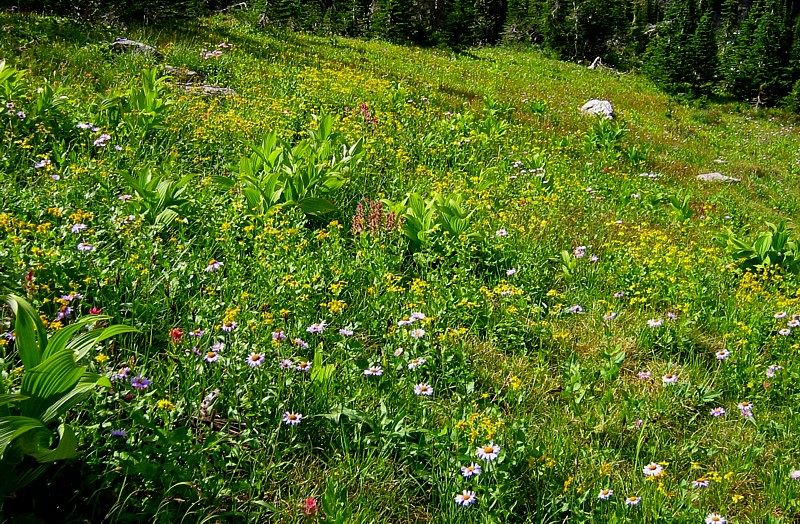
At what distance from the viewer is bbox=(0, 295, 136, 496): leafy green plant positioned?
2.01 metres

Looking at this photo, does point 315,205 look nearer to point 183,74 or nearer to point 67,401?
point 67,401

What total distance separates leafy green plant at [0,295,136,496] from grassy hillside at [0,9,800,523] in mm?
15

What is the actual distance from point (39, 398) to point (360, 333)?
1934 millimetres

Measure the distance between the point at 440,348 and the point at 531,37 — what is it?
52.0 meters

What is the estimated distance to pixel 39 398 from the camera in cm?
221

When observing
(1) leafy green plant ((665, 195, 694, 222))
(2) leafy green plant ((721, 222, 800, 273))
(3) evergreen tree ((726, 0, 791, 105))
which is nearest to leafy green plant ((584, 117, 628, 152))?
(1) leafy green plant ((665, 195, 694, 222))

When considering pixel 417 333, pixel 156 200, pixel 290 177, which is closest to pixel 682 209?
pixel 290 177

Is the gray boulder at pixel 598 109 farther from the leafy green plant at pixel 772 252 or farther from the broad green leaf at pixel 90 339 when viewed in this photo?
the broad green leaf at pixel 90 339

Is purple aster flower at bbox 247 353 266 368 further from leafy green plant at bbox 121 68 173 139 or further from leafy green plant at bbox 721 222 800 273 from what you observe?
leafy green plant at bbox 721 222 800 273

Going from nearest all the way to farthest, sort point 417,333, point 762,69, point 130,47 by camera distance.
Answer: point 417,333 < point 130,47 < point 762,69

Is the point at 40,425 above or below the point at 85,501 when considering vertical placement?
above

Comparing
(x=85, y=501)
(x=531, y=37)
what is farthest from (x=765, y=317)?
(x=531, y=37)

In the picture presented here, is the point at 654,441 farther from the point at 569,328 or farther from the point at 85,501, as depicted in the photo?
the point at 85,501

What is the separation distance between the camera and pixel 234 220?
468 centimetres
